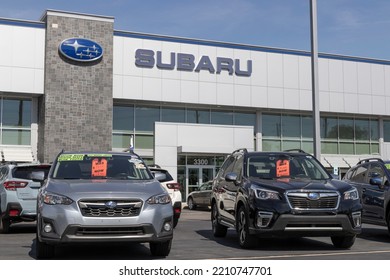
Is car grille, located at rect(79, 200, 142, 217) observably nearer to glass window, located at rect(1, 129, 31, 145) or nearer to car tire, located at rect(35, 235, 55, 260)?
car tire, located at rect(35, 235, 55, 260)

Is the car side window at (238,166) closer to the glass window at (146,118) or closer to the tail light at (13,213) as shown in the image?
the tail light at (13,213)

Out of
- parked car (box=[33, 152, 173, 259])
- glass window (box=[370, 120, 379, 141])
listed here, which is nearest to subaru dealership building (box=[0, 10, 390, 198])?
glass window (box=[370, 120, 379, 141])

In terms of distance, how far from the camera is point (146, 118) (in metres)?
31.8

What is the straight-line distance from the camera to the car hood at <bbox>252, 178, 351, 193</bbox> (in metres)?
9.09

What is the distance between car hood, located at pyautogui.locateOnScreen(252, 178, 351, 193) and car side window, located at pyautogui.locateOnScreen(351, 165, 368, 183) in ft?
10.7

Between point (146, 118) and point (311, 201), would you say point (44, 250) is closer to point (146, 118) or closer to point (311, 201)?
point (311, 201)

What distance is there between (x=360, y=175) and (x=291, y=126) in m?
22.5

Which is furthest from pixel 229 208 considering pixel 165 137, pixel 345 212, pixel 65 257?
pixel 165 137

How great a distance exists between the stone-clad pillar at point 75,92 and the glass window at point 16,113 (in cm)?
86

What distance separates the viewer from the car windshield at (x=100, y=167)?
339 inches

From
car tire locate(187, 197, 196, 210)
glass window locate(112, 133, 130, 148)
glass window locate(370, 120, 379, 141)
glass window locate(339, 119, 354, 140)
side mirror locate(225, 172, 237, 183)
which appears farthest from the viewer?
glass window locate(370, 120, 379, 141)

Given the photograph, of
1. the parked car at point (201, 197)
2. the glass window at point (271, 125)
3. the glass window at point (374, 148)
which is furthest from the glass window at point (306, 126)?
the parked car at point (201, 197)

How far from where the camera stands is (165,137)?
98.1 ft

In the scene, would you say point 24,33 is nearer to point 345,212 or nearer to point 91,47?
point 91,47
